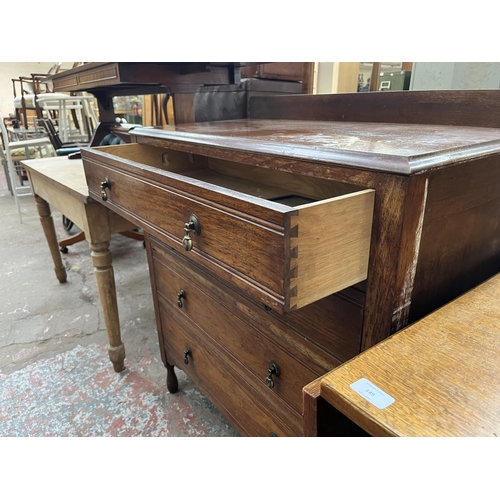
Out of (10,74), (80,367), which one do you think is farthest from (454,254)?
(10,74)

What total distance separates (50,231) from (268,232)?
6.37ft

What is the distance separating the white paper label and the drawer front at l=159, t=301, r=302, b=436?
428 mm

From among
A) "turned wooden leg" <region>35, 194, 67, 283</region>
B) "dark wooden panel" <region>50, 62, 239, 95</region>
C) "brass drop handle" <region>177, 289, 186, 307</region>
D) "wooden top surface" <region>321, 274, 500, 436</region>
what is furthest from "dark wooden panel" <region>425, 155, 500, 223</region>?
"turned wooden leg" <region>35, 194, 67, 283</region>

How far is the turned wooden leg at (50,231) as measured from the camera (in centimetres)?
202

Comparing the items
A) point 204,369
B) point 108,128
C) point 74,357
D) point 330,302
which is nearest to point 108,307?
point 74,357

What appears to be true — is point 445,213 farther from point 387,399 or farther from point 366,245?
point 387,399

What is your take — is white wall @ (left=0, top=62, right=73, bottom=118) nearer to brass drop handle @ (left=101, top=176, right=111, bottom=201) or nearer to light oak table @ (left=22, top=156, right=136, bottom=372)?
light oak table @ (left=22, top=156, right=136, bottom=372)

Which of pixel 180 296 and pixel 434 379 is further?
pixel 180 296

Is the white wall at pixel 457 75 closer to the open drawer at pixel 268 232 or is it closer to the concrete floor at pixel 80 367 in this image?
the open drawer at pixel 268 232

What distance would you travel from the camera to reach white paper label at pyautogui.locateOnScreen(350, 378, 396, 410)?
38cm

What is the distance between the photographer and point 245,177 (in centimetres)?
101

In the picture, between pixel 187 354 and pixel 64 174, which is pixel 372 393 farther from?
pixel 64 174

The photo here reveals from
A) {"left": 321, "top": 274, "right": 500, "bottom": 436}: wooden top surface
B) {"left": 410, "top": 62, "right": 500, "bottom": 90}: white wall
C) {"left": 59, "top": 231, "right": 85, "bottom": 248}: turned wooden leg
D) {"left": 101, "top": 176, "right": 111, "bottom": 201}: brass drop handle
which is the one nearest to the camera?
{"left": 321, "top": 274, "right": 500, "bottom": 436}: wooden top surface

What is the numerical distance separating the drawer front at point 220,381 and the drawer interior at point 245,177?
41 centimetres
